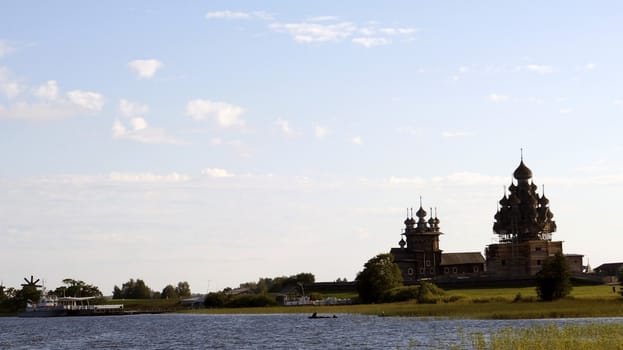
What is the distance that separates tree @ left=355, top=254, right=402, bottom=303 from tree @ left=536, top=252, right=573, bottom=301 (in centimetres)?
3537

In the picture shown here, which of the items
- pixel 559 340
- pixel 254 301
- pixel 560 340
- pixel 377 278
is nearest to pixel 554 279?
pixel 377 278

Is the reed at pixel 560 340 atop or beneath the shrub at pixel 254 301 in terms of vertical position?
beneath

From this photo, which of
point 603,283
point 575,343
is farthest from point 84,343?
point 603,283

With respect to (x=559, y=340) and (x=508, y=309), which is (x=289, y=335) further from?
(x=559, y=340)

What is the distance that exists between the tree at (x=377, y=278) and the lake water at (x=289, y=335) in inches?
1151

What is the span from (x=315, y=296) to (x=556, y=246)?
48574 mm

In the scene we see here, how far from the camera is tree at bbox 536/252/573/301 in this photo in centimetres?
12094

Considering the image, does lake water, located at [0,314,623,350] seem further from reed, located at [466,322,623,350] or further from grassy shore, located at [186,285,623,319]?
reed, located at [466,322,623,350]

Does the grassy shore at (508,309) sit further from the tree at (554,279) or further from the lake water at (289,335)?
the lake water at (289,335)

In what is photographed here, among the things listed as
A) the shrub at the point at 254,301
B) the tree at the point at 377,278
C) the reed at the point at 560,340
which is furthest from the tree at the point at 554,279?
the shrub at the point at 254,301

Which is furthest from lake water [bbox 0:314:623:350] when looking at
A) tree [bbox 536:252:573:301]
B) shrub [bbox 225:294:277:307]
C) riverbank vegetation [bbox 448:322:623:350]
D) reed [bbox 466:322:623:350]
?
shrub [bbox 225:294:277:307]

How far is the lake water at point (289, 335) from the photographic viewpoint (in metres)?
81.5

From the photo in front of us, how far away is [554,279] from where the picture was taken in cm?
12181

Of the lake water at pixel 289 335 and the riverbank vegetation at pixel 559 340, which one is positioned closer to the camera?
the riverbank vegetation at pixel 559 340
